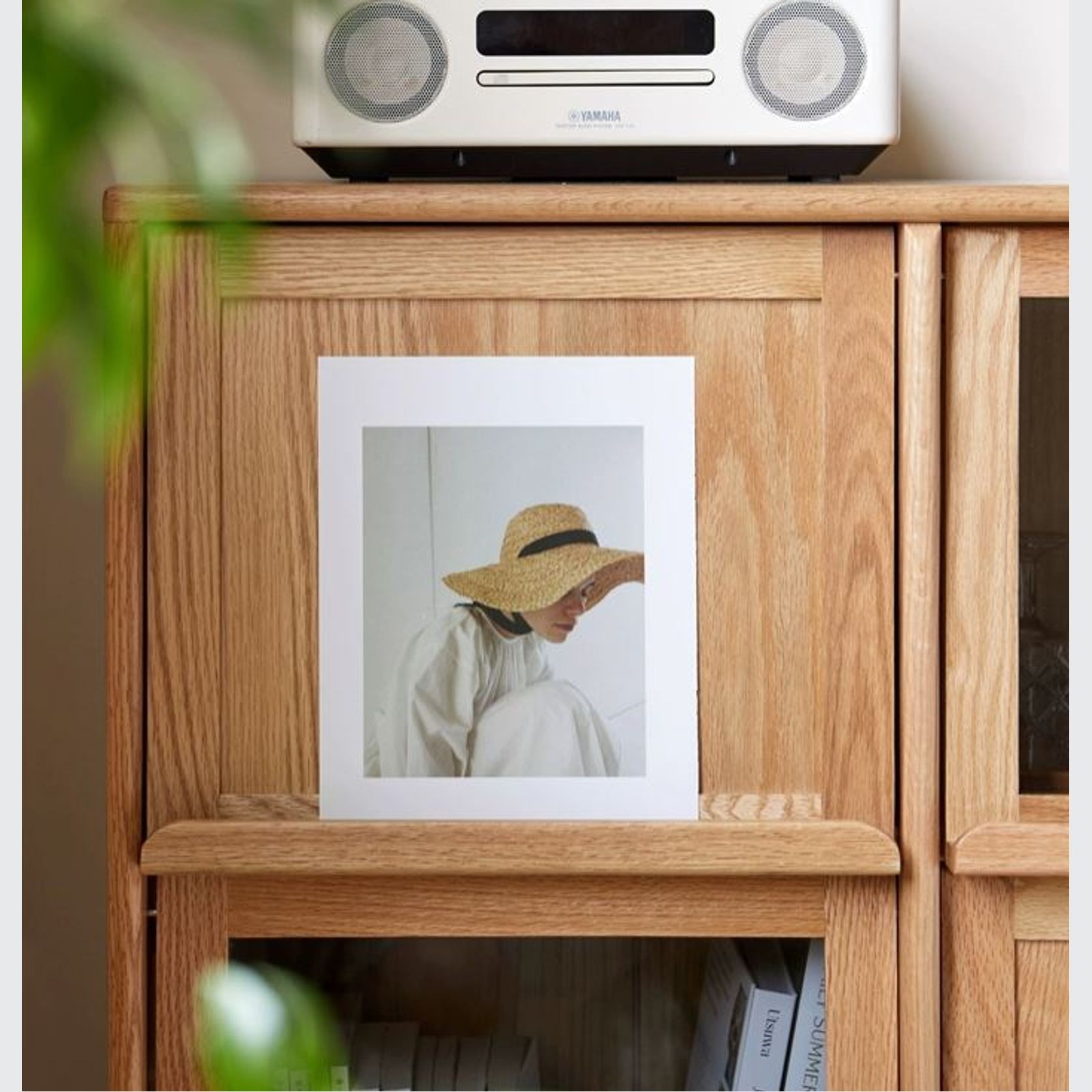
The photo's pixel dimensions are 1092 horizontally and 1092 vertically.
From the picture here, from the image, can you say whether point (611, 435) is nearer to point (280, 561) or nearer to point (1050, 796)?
point (280, 561)

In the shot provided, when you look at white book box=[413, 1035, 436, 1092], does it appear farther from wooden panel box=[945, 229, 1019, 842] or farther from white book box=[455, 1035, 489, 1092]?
wooden panel box=[945, 229, 1019, 842]

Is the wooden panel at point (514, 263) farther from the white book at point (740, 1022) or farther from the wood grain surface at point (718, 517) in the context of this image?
the white book at point (740, 1022)

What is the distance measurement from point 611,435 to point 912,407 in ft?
0.70

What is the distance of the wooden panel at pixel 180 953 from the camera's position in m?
0.95

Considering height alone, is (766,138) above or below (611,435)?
above

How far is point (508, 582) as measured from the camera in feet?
3.18

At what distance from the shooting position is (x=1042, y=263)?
0.97 meters

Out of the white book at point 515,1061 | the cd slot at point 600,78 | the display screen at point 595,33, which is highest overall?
the display screen at point 595,33

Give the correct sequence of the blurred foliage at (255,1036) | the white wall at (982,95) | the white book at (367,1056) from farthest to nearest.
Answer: the white wall at (982,95) → the white book at (367,1056) → the blurred foliage at (255,1036)

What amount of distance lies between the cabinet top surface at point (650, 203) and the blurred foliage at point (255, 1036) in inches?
34.6

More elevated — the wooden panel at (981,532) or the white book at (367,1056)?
the wooden panel at (981,532)

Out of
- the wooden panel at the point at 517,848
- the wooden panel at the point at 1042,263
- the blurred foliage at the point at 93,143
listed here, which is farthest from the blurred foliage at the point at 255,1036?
the wooden panel at the point at 1042,263

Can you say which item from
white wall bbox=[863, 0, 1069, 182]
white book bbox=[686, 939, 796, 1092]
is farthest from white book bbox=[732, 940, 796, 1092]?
white wall bbox=[863, 0, 1069, 182]

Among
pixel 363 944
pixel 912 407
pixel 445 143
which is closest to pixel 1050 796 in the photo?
pixel 912 407
